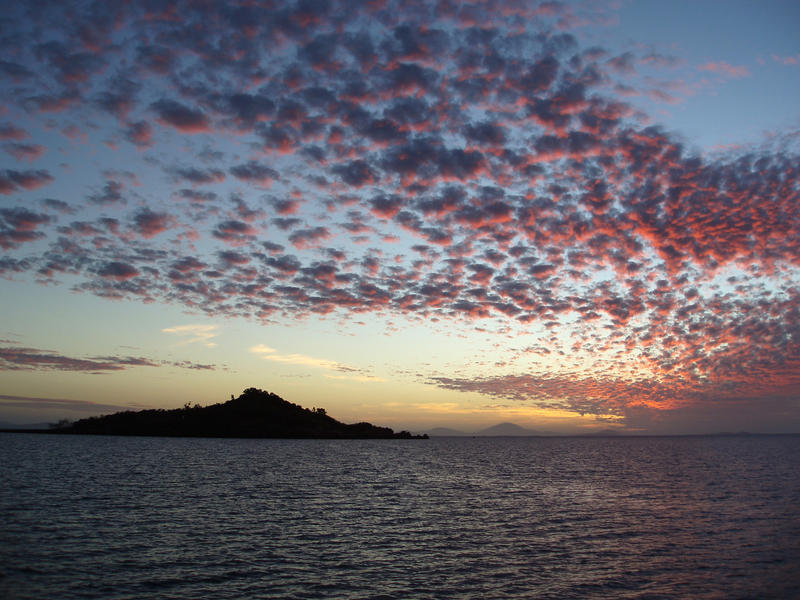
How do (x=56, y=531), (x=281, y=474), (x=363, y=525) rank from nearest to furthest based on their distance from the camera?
1. (x=56, y=531)
2. (x=363, y=525)
3. (x=281, y=474)

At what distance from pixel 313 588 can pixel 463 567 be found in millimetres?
9354

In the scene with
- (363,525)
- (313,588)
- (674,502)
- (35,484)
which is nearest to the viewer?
(313,588)

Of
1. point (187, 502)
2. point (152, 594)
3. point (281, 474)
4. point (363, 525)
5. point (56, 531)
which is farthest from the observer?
point (281, 474)

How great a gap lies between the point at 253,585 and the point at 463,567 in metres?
12.1

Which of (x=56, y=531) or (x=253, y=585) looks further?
(x=56, y=531)

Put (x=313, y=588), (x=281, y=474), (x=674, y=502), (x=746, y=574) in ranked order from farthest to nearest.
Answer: (x=281, y=474) → (x=674, y=502) → (x=746, y=574) → (x=313, y=588)

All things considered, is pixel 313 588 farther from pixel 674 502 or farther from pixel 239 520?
pixel 674 502

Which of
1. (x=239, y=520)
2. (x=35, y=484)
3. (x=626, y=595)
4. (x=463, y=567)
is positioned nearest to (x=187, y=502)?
(x=239, y=520)

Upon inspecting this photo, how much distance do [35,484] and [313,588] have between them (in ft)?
178

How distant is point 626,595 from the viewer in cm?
2622

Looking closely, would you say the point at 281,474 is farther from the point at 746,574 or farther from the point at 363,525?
the point at 746,574

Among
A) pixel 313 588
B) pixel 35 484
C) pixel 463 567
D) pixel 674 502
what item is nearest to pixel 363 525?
pixel 463 567

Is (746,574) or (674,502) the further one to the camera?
(674,502)

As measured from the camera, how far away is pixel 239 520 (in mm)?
43812
